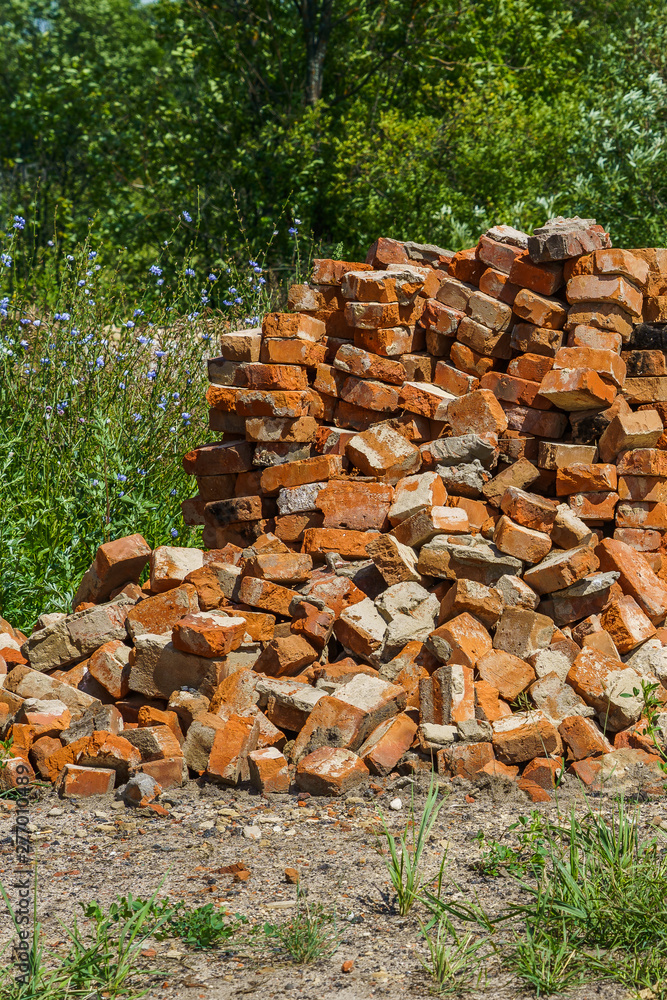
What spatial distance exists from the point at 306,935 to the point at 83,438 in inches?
159

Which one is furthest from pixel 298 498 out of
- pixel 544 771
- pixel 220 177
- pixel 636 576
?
pixel 220 177

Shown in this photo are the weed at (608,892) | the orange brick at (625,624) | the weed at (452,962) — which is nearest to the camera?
the weed at (452,962)

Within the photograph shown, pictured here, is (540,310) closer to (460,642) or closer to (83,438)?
(460,642)

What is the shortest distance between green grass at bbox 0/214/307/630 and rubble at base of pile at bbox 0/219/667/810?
613 millimetres

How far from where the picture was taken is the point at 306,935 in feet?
8.03

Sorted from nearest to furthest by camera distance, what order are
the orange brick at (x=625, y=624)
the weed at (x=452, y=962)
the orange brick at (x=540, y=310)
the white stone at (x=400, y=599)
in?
the weed at (x=452, y=962), the orange brick at (x=625, y=624), the white stone at (x=400, y=599), the orange brick at (x=540, y=310)

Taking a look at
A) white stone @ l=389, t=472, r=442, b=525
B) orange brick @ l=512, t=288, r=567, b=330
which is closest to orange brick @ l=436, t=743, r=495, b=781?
white stone @ l=389, t=472, r=442, b=525

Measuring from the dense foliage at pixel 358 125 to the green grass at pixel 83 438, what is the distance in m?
2.91

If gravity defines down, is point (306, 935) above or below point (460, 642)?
below

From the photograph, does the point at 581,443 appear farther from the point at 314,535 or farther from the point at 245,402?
the point at 245,402

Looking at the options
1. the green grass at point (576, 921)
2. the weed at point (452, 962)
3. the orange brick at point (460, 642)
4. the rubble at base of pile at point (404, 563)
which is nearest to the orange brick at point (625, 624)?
the rubble at base of pile at point (404, 563)

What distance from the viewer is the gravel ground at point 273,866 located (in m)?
2.34

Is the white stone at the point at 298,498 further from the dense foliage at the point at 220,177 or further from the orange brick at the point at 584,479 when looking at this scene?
the orange brick at the point at 584,479

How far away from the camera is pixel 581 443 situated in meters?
4.65
